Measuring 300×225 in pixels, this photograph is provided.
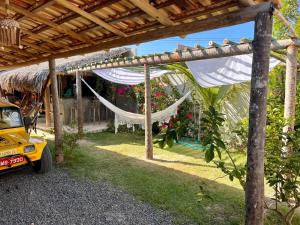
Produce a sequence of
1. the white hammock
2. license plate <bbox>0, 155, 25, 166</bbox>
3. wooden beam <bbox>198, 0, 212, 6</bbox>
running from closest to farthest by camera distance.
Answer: wooden beam <bbox>198, 0, 212, 6</bbox> → license plate <bbox>0, 155, 25, 166</bbox> → the white hammock

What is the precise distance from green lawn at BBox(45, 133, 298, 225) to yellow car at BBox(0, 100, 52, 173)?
56 centimetres

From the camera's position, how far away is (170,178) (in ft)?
13.5

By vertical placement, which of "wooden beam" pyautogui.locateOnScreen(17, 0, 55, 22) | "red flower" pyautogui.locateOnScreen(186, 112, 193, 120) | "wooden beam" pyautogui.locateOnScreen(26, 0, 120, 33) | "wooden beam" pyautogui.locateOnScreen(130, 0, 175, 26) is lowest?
"red flower" pyautogui.locateOnScreen(186, 112, 193, 120)

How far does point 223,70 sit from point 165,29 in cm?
248

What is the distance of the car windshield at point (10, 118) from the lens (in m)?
4.21

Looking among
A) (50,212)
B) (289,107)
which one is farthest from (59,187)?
(289,107)

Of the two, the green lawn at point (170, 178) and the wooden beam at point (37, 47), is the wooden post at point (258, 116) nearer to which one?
the green lawn at point (170, 178)

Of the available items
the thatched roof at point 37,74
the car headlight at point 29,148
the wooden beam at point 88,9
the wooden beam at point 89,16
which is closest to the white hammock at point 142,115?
the thatched roof at point 37,74

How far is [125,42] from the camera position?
321 cm

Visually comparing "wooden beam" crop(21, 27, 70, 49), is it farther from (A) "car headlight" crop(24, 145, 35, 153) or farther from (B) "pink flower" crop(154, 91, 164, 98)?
(B) "pink flower" crop(154, 91, 164, 98)

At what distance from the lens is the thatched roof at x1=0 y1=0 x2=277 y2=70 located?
2195 mm

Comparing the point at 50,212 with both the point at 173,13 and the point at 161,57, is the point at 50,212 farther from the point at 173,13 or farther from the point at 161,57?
the point at 161,57

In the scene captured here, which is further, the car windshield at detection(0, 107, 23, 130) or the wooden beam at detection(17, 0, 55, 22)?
the car windshield at detection(0, 107, 23, 130)

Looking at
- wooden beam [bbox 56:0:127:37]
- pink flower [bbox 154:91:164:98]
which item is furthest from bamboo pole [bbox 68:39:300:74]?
pink flower [bbox 154:91:164:98]
